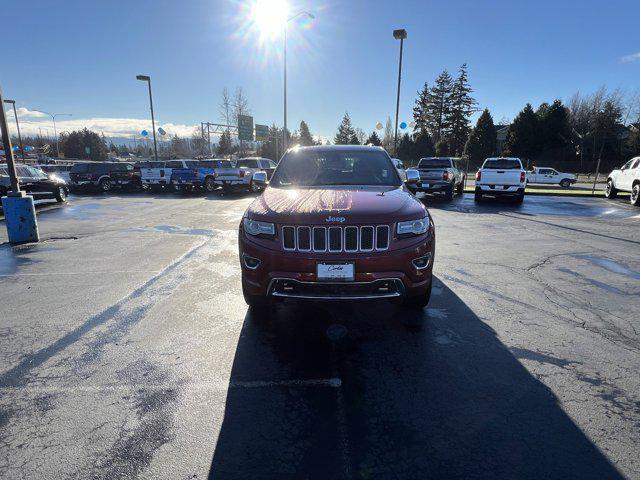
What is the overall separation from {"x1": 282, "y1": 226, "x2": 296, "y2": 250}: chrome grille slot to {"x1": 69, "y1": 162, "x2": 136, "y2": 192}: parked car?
70.6ft

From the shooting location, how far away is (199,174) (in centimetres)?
2083

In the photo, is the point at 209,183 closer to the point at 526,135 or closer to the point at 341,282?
the point at 341,282

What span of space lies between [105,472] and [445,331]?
3011mm

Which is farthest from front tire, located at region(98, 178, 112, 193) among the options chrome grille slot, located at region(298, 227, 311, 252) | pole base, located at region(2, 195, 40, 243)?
chrome grille slot, located at region(298, 227, 311, 252)

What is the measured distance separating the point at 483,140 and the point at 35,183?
5184cm

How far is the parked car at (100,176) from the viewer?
21422 millimetres

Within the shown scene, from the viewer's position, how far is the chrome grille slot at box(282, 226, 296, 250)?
3.48 m

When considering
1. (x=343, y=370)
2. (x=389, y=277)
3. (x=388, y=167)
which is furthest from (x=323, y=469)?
(x=388, y=167)

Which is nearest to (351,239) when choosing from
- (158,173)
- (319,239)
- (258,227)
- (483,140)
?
(319,239)

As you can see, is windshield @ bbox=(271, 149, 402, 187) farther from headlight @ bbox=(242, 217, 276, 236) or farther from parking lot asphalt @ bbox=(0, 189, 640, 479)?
parking lot asphalt @ bbox=(0, 189, 640, 479)

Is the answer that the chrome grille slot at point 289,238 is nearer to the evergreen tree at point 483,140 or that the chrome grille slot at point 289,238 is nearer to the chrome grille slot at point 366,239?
the chrome grille slot at point 366,239

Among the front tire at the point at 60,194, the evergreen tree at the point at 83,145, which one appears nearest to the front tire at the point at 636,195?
the front tire at the point at 60,194

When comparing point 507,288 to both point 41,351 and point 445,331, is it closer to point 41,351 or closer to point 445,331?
point 445,331

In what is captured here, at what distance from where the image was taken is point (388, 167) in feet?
16.8
